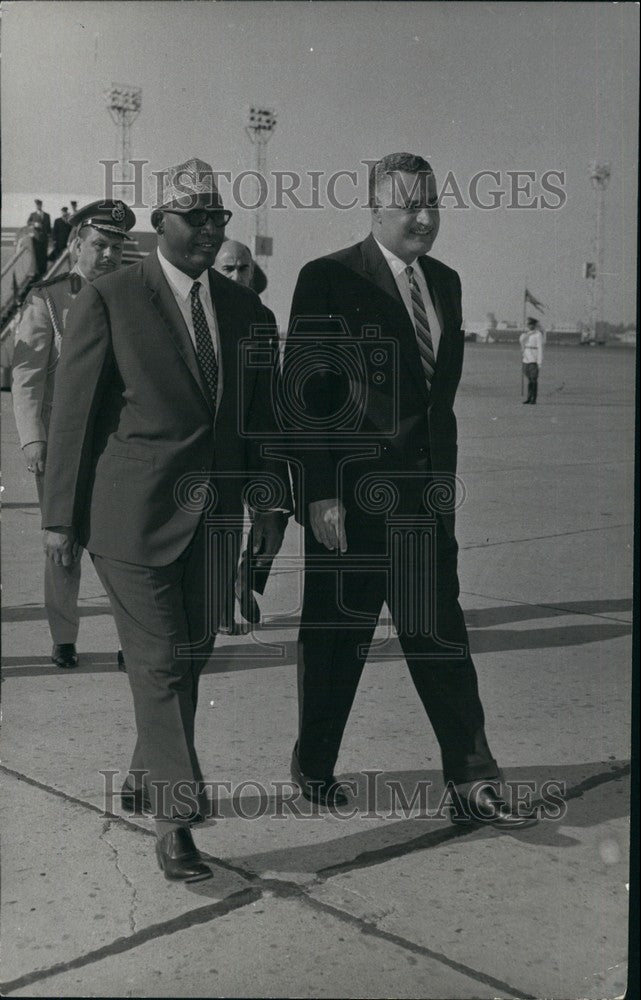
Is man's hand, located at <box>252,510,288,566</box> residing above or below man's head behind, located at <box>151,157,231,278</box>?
below

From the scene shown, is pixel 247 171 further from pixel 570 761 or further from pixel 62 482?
pixel 570 761

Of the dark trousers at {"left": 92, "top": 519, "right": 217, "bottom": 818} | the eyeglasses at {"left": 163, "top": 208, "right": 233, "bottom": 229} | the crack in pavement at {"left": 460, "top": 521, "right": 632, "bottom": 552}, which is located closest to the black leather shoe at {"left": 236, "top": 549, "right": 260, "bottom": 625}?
the dark trousers at {"left": 92, "top": 519, "right": 217, "bottom": 818}

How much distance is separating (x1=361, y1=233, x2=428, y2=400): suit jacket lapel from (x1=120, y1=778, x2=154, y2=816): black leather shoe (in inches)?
57.6

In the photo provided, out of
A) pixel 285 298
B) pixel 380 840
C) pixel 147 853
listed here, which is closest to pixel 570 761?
pixel 380 840

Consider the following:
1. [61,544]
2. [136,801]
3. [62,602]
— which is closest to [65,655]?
[62,602]

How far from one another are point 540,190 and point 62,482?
5.11ft

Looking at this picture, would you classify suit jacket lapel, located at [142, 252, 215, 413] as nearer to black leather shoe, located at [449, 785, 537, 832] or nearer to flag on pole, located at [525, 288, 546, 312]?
flag on pole, located at [525, 288, 546, 312]

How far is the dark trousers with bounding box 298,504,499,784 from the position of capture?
3680 millimetres

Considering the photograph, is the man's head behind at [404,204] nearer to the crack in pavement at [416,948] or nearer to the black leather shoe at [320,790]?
the black leather shoe at [320,790]

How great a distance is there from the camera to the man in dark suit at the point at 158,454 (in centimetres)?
335

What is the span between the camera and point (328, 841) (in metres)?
3.55

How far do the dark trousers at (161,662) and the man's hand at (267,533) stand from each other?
0.19m

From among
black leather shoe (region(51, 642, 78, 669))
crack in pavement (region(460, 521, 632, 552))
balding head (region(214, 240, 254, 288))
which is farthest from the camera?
crack in pavement (region(460, 521, 632, 552))

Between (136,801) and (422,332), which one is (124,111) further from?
(136,801)
